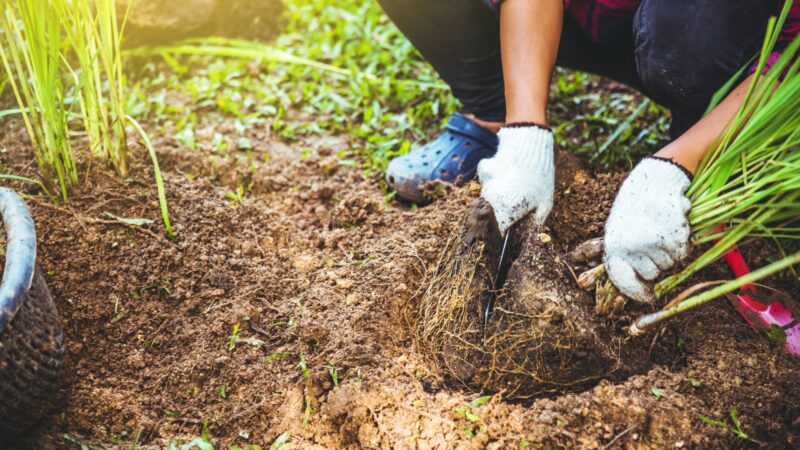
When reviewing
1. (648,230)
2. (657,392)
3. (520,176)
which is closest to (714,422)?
(657,392)

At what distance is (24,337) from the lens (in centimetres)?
105

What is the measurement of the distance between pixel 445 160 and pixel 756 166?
0.86 meters

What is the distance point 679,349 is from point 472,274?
1.51ft

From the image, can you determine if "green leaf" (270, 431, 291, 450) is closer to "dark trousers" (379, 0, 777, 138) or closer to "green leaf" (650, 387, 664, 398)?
"green leaf" (650, 387, 664, 398)

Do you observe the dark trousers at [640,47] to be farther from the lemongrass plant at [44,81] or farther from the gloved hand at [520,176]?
the lemongrass plant at [44,81]

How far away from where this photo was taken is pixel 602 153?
190 centimetres

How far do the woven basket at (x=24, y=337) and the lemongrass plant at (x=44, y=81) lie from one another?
27 cm

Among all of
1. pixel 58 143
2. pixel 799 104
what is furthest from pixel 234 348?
pixel 799 104

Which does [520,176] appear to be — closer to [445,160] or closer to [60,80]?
[445,160]

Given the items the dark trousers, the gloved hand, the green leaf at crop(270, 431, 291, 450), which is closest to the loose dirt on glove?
the gloved hand

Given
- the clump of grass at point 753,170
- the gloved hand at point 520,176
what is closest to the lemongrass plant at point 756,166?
the clump of grass at point 753,170

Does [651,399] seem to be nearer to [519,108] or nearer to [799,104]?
[799,104]

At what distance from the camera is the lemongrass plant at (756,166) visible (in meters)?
1.01

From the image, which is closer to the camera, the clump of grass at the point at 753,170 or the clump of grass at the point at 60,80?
the clump of grass at the point at 753,170
